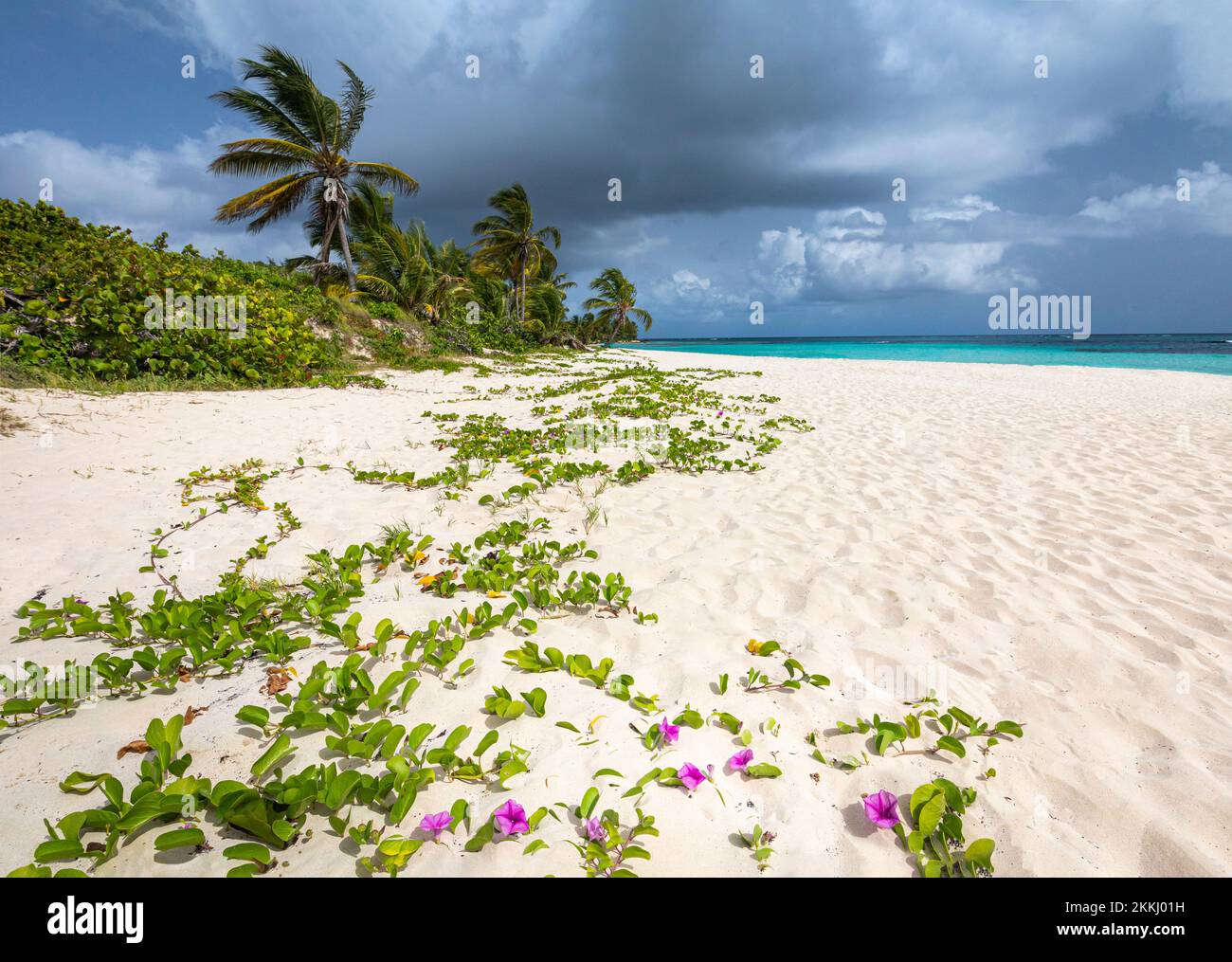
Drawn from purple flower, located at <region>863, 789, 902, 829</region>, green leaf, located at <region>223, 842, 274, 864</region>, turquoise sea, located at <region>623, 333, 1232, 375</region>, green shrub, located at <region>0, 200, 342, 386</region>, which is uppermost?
turquoise sea, located at <region>623, 333, 1232, 375</region>

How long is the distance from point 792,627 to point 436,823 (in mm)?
2133

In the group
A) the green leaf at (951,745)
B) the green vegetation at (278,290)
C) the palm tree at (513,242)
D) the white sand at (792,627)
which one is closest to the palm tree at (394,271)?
the green vegetation at (278,290)

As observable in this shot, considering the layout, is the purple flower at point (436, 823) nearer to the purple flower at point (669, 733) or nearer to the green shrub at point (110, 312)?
the purple flower at point (669, 733)

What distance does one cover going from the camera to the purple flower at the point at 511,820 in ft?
5.16

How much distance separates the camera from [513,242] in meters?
33.4

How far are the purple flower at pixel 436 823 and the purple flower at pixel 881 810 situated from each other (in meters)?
1.43

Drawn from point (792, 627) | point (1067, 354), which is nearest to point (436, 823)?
point (792, 627)

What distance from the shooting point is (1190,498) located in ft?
16.8

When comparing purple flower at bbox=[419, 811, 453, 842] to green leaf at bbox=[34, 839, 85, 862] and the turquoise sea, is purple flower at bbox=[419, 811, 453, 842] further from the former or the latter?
the turquoise sea

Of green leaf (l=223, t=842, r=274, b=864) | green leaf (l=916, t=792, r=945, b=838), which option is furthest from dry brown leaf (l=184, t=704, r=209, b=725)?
green leaf (l=916, t=792, r=945, b=838)

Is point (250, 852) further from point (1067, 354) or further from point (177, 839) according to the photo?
point (1067, 354)

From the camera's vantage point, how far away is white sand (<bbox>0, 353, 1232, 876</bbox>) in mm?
1698

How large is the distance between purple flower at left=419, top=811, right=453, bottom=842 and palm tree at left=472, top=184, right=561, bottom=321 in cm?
3556
